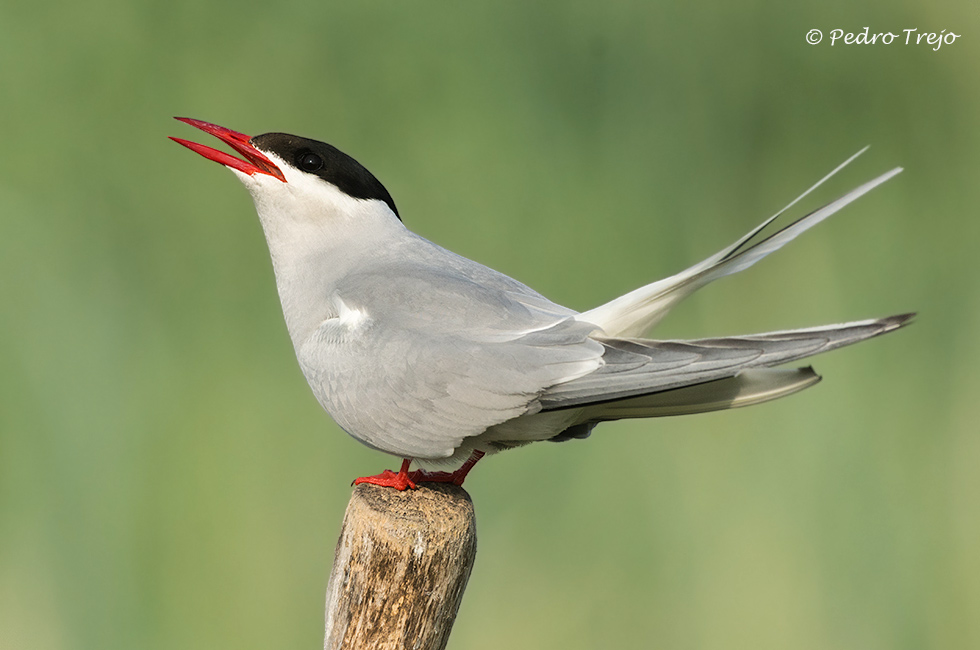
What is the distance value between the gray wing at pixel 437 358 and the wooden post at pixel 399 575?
0.14 m

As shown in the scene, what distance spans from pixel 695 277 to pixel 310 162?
37.1 inches

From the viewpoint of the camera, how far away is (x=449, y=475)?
6.85ft

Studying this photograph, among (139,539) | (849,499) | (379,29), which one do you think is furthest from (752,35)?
(139,539)

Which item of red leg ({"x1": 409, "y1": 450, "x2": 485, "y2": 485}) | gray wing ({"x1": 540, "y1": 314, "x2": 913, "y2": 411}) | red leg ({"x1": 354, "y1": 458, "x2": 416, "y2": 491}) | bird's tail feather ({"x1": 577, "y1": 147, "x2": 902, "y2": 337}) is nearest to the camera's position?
gray wing ({"x1": 540, "y1": 314, "x2": 913, "y2": 411})

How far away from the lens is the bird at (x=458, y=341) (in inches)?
63.8

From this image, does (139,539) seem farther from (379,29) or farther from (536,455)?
(379,29)

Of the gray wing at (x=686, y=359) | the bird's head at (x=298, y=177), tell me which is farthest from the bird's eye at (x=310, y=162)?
the gray wing at (x=686, y=359)

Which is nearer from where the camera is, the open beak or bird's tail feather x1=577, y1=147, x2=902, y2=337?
bird's tail feather x1=577, y1=147, x2=902, y2=337

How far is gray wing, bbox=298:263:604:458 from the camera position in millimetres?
1731

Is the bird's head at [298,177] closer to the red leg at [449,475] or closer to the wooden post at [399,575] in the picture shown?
the red leg at [449,475]

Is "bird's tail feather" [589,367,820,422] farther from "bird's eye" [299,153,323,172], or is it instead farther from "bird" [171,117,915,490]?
"bird's eye" [299,153,323,172]

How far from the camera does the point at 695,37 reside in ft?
10.8

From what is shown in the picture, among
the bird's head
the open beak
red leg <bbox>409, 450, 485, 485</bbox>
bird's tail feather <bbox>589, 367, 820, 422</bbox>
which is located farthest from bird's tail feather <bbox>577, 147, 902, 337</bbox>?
the open beak

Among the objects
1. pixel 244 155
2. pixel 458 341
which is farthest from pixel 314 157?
A: pixel 458 341
